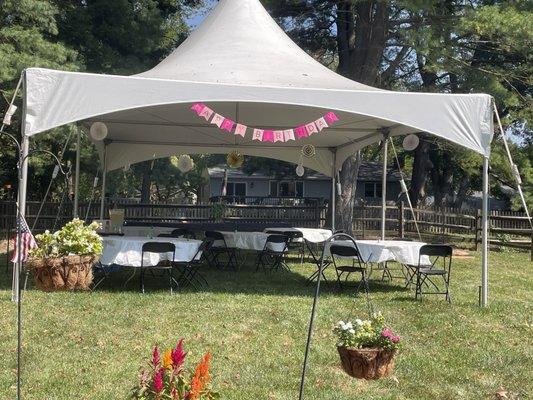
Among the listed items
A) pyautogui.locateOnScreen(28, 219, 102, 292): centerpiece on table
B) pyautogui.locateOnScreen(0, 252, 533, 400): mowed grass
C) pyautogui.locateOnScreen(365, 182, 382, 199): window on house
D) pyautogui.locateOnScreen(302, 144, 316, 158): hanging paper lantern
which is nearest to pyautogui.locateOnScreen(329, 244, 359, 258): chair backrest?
pyautogui.locateOnScreen(0, 252, 533, 400): mowed grass

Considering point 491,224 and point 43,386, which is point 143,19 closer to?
point 491,224

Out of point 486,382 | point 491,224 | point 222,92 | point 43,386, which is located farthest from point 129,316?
point 491,224

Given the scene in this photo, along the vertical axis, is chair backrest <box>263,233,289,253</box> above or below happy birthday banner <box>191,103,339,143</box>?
below

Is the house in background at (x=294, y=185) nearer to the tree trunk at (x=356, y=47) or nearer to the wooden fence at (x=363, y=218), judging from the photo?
the wooden fence at (x=363, y=218)

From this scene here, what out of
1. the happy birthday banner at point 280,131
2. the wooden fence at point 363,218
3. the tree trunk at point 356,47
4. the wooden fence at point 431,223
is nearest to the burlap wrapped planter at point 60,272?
the happy birthday banner at point 280,131

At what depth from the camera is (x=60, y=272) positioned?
7.36 metres

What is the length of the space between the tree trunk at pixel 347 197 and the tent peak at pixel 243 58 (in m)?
6.41

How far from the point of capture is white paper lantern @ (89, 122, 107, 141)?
10.4 meters

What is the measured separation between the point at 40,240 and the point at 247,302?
259 centimetres

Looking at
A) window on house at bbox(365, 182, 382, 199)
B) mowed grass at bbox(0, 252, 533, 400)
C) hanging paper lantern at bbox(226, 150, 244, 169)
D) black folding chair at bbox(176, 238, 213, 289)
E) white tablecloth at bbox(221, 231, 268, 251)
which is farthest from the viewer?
window on house at bbox(365, 182, 382, 199)

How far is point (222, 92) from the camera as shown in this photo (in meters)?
7.37

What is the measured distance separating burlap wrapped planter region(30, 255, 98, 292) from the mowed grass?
0.47 feet

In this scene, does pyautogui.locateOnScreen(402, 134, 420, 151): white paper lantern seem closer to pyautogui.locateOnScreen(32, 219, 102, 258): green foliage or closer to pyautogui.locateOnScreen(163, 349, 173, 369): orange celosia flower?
pyautogui.locateOnScreen(32, 219, 102, 258): green foliage

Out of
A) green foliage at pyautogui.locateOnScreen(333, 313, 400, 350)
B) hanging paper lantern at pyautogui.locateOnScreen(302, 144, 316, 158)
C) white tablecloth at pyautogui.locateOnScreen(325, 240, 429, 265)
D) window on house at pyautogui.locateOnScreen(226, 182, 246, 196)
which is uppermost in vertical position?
hanging paper lantern at pyautogui.locateOnScreen(302, 144, 316, 158)
